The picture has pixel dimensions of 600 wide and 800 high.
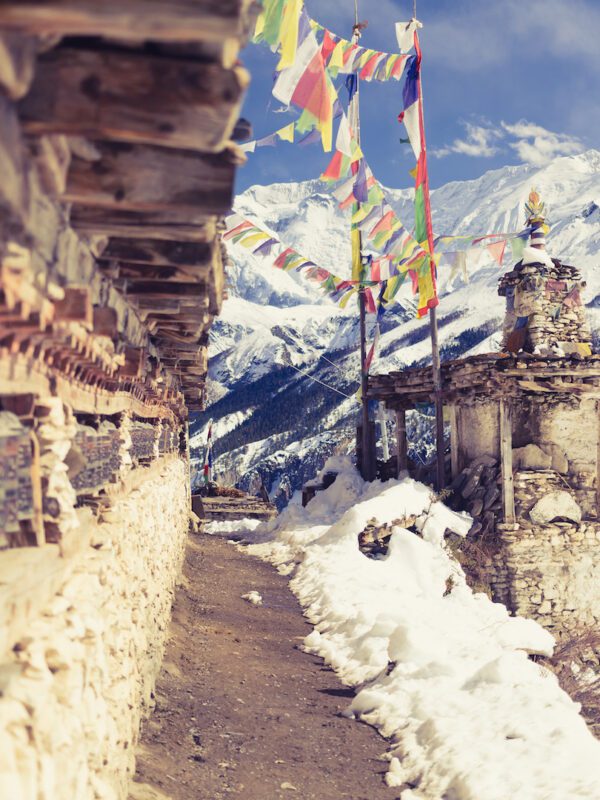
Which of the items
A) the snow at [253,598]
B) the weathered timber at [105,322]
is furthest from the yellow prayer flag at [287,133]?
the weathered timber at [105,322]

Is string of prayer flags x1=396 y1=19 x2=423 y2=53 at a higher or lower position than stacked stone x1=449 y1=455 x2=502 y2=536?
higher

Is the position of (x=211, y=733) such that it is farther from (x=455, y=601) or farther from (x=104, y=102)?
(x=455, y=601)

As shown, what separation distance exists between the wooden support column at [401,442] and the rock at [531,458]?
10.6ft

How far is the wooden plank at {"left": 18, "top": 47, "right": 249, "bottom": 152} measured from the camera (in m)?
2.03

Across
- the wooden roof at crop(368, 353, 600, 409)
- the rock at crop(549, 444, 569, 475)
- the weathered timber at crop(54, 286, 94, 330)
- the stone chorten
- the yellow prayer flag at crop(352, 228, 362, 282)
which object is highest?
the yellow prayer flag at crop(352, 228, 362, 282)

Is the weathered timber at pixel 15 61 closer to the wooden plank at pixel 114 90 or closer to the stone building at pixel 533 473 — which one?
the wooden plank at pixel 114 90

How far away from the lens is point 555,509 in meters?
14.7

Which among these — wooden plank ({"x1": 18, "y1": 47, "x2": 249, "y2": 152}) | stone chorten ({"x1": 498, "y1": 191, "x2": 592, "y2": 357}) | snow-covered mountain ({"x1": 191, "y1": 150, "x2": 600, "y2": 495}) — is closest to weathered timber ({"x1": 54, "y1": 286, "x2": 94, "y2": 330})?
wooden plank ({"x1": 18, "y1": 47, "x2": 249, "y2": 152})

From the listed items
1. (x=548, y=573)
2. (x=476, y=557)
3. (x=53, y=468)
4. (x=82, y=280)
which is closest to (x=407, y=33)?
(x=476, y=557)

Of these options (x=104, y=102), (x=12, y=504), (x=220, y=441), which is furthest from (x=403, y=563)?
(x=220, y=441)

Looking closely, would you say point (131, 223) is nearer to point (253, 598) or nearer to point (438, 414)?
point (253, 598)

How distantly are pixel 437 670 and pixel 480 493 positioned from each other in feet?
27.5

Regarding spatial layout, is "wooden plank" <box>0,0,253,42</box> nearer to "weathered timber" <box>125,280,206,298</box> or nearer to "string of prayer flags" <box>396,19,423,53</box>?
"weathered timber" <box>125,280,206,298</box>

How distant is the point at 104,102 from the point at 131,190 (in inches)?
18.7
